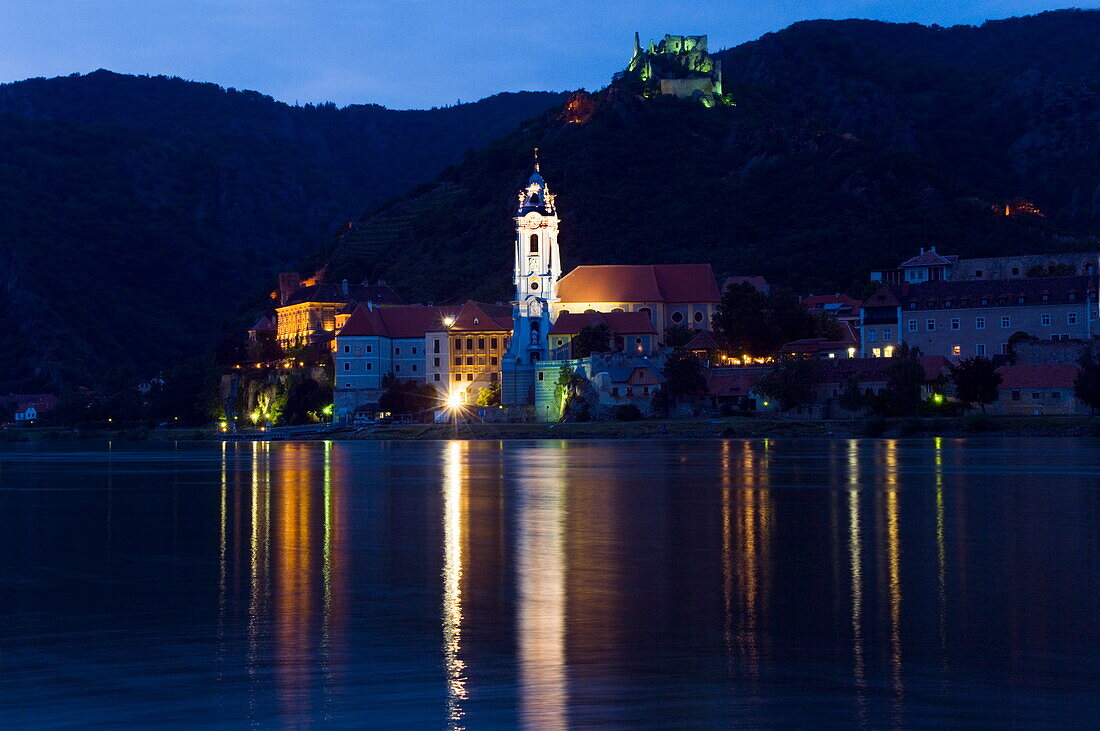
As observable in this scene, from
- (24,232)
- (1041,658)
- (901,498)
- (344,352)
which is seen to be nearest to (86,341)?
(24,232)

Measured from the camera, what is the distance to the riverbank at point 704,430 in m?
68.7

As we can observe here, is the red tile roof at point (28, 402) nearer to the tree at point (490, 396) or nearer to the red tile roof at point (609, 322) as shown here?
the tree at point (490, 396)

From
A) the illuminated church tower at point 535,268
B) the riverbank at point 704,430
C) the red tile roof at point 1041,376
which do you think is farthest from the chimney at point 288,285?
the red tile roof at point 1041,376

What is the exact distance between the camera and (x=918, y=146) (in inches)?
7008

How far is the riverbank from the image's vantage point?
68.7 m

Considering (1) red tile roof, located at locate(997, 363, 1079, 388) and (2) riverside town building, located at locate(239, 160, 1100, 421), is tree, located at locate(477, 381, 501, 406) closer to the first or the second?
(2) riverside town building, located at locate(239, 160, 1100, 421)

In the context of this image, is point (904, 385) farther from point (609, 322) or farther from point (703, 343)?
point (609, 322)

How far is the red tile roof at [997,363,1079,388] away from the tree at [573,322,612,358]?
27350mm

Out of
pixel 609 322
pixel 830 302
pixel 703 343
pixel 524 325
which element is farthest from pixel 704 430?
pixel 830 302

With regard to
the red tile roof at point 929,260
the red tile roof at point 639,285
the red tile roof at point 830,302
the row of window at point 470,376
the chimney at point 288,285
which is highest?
the chimney at point 288,285

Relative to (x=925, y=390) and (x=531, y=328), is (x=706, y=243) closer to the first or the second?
(x=531, y=328)

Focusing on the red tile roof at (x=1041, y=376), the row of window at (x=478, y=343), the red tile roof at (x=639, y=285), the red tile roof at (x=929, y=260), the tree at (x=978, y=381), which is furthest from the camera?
the red tile roof at (x=639, y=285)

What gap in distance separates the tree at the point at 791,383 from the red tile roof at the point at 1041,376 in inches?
409

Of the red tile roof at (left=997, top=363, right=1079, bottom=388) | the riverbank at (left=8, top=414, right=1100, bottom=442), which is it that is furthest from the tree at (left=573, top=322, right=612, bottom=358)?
the red tile roof at (left=997, top=363, right=1079, bottom=388)
